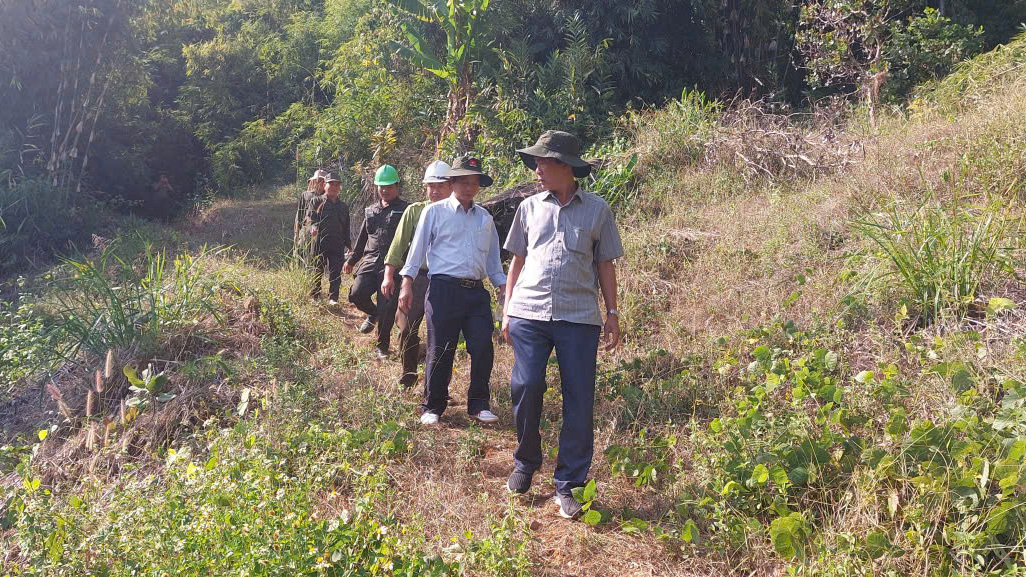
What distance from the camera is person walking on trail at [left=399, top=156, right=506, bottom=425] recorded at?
15.9 ft

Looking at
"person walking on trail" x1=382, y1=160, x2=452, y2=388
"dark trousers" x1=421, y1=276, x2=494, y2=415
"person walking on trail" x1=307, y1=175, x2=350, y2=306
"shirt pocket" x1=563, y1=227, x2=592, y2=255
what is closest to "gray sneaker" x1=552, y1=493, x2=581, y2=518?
"shirt pocket" x1=563, y1=227, x2=592, y2=255

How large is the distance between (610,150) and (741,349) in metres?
5.18

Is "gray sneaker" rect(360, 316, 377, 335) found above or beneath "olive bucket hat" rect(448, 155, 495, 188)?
beneath

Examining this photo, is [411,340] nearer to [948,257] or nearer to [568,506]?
[568,506]

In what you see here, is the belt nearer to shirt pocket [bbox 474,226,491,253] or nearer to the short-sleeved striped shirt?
shirt pocket [bbox 474,226,491,253]

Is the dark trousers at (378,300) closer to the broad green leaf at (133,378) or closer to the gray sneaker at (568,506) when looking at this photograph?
the broad green leaf at (133,378)

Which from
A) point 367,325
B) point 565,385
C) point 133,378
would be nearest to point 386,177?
point 367,325

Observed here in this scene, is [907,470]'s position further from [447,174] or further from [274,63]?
[274,63]

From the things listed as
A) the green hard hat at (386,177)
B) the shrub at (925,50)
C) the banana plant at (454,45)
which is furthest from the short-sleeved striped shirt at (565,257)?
the banana plant at (454,45)

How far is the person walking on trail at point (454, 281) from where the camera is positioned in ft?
15.9

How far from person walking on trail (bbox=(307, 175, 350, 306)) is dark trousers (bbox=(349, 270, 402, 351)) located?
1.46 m

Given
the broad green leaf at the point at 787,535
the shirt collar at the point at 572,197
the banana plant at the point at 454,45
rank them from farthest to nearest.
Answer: the banana plant at the point at 454,45 < the shirt collar at the point at 572,197 < the broad green leaf at the point at 787,535

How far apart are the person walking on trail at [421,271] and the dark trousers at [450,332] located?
54 cm

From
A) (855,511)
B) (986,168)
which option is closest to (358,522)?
(855,511)
